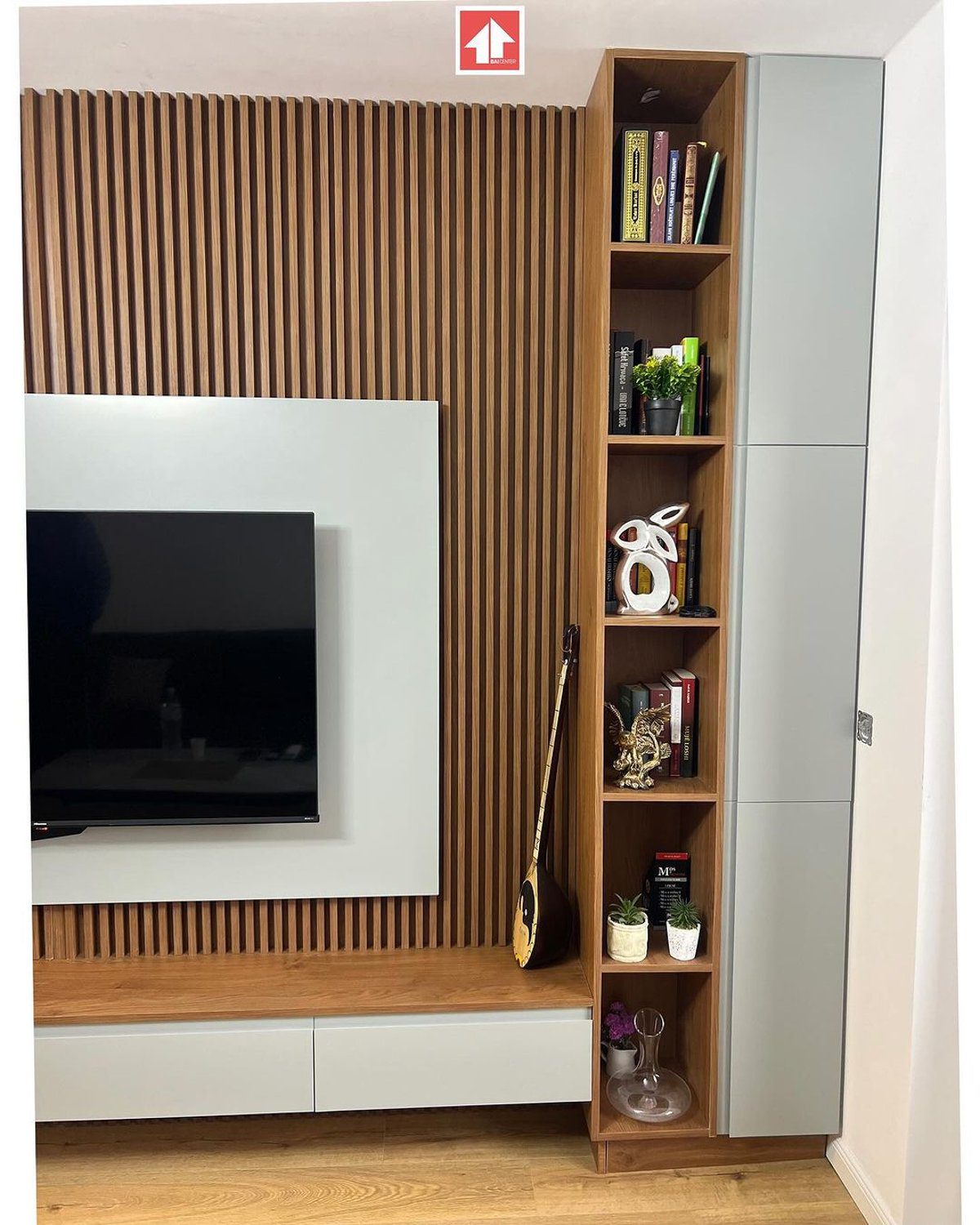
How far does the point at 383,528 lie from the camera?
8.25 feet

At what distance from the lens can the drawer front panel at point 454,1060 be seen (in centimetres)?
230

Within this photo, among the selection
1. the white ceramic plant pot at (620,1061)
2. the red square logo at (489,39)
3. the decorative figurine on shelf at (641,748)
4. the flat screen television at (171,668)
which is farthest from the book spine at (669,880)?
the red square logo at (489,39)

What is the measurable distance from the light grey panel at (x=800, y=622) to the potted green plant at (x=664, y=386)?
0.20 metres

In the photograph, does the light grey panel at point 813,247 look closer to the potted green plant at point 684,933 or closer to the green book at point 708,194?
the green book at point 708,194

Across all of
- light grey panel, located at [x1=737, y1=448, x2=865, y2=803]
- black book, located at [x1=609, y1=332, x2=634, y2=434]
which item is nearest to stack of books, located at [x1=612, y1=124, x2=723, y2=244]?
black book, located at [x1=609, y1=332, x2=634, y2=434]

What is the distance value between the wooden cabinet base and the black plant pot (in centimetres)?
173

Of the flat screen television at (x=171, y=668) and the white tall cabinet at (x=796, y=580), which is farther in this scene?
the flat screen television at (x=171, y=668)

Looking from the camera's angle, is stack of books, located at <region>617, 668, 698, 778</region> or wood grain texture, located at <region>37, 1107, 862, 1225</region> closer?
wood grain texture, located at <region>37, 1107, 862, 1225</region>

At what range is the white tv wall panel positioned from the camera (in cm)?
243

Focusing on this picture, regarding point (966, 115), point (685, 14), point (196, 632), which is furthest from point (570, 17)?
point (196, 632)

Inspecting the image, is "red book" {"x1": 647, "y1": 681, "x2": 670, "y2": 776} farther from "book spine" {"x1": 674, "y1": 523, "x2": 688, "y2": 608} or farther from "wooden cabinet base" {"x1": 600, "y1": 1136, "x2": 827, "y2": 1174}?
"wooden cabinet base" {"x1": 600, "y1": 1136, "x2": 827, "y2": 1174}

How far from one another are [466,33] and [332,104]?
2.19ft

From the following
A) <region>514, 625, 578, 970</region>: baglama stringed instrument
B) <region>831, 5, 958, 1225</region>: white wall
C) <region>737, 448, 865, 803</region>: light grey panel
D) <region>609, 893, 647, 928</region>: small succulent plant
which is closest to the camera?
<region>831, 5, 958, 1225</region>: white wall

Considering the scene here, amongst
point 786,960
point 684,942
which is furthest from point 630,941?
point 786,960
